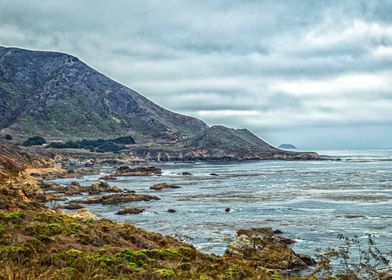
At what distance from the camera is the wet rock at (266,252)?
78.8 ft

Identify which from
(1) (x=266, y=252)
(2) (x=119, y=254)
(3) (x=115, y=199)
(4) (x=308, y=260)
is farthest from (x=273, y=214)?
(2) (x=119, y=254)

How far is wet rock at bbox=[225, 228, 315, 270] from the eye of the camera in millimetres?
24031

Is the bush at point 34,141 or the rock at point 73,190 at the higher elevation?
the bush at point 34,141

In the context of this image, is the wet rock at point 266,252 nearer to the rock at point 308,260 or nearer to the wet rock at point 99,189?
the rock at point 308,260

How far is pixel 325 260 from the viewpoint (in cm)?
2492

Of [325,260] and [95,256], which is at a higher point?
[95,256]

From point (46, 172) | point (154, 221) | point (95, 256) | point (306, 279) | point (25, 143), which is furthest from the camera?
point (25, 143)

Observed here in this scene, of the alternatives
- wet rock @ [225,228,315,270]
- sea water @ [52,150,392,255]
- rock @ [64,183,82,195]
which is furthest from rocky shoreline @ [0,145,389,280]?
rock @ [64,183,82,195]

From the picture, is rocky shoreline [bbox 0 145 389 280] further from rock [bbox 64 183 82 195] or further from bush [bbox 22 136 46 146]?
bush [bbox 22 136 46 146]

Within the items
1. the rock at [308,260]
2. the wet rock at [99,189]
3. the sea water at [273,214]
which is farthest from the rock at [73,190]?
the rock at [308,260]

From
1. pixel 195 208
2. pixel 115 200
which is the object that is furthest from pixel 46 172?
pixel 195 208

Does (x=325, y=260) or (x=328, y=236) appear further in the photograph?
(x=328, y=236)

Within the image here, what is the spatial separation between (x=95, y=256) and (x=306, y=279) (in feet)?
26.9

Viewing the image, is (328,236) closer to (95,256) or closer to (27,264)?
(95,256)
